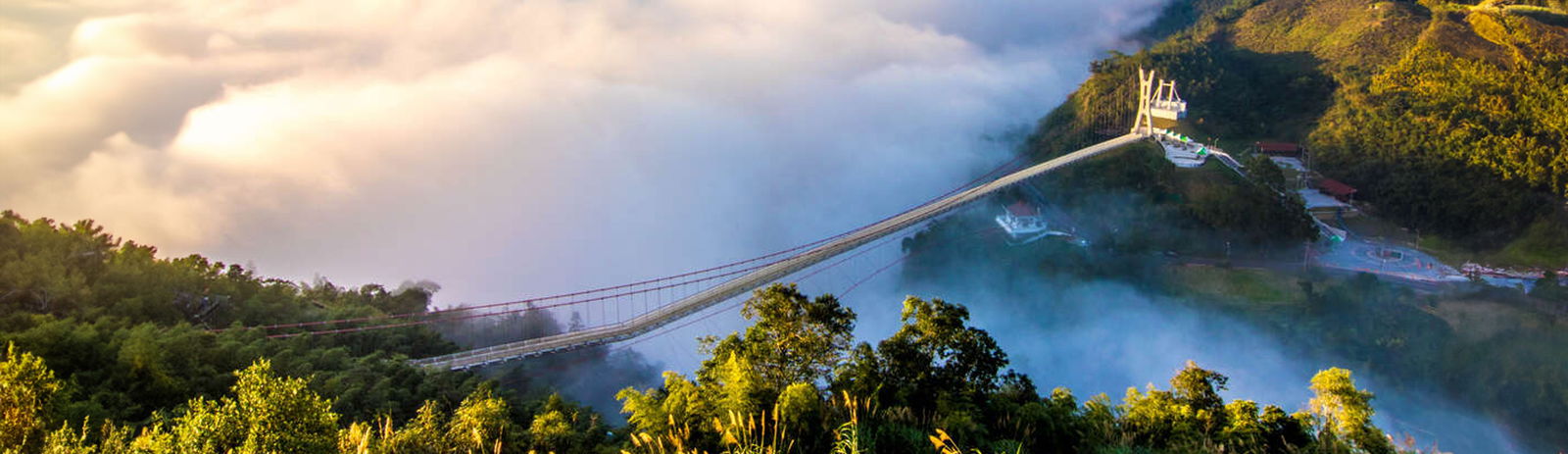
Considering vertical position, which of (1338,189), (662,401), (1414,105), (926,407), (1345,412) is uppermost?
(1414,105)

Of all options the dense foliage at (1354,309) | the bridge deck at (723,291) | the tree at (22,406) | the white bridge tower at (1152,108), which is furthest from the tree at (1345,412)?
the white bridge tower at (1152,108)

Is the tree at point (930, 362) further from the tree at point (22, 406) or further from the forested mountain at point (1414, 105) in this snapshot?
the forested mountain at point (1414, 105)

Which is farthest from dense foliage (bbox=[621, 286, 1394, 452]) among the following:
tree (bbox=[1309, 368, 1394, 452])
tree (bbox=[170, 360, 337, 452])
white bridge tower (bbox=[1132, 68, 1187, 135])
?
white bridge tower (bbox=[1132, 68, 1187, 135])

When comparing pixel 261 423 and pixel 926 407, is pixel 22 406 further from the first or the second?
pixel 926 407

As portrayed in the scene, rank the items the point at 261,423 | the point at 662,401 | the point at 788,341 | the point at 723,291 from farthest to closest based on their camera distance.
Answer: the point at 723,291, the point at 662,401, the point at 788,341, the point at 261,423

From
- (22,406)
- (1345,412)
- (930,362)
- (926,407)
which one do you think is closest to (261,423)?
(22,406)

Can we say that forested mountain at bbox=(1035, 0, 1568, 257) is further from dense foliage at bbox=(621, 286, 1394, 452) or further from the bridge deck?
dense foliage at bbox=(621, 286, 1394, 452)
